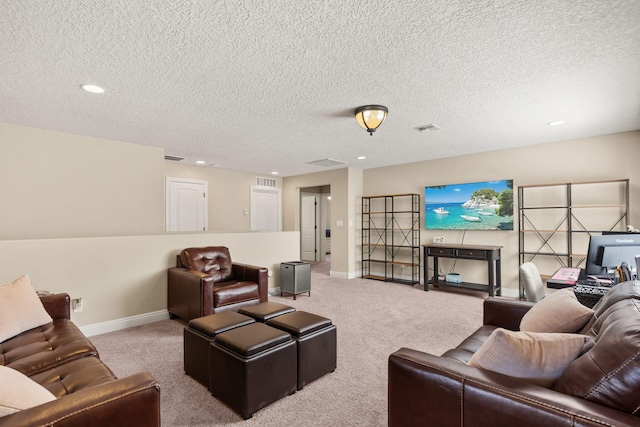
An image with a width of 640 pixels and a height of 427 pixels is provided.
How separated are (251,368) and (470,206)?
466cm

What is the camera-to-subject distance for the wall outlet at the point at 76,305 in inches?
128

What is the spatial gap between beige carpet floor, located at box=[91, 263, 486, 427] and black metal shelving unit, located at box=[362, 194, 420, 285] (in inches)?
32.3

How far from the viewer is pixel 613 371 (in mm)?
1017

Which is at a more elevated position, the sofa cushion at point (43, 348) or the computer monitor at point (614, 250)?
the computer monitor at point (614, 250)

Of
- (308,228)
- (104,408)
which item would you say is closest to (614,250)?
(104,408)

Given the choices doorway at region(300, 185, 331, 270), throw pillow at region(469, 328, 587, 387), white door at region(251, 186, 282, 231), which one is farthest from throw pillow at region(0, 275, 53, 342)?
doorway at region(300, 185, 331, 270)

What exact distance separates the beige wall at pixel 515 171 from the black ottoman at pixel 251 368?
4284 mm

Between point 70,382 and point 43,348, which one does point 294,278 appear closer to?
point 43,348

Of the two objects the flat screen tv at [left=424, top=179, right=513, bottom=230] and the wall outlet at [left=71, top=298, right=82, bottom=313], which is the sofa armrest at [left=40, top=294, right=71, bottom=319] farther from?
the flat screen tv at [left=424, top=179, right=513, bottom=230]

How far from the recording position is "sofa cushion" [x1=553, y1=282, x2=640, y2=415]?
0.97 m

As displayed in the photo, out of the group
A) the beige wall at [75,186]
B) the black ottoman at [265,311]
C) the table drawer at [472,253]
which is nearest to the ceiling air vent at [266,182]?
the beige wall at [75,186]

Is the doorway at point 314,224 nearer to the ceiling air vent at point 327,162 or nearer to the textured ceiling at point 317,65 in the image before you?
the ceiling air vent at point 327,162

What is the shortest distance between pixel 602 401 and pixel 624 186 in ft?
14.6

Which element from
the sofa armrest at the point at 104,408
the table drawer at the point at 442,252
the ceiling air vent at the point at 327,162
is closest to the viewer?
the sofa armrest at the point at 104,408
